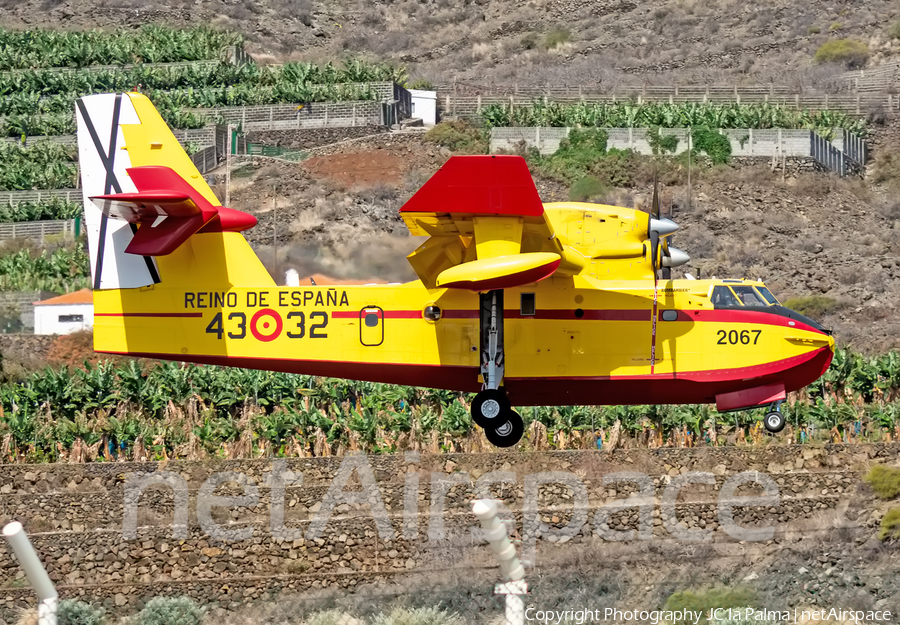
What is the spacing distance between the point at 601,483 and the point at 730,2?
7304cm

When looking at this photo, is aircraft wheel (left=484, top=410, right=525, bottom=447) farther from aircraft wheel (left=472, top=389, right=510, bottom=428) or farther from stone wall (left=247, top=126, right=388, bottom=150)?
stone wall (left=247, top=126, right=388, bottom=150)

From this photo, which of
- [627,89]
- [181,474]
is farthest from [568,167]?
[181,474]

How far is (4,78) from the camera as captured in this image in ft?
261

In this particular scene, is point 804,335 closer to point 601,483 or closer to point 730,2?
point 601,483

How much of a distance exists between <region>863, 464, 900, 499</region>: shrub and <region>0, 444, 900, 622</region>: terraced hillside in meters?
0.35

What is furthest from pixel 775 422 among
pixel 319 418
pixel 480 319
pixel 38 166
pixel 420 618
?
pixel 38 166

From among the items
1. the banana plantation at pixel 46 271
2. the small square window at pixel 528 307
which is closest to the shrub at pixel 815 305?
the small square window at pixel 528 307

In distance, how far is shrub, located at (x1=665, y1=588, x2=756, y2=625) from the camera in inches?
1182

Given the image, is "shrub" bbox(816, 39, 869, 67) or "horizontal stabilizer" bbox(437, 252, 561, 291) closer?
"horizontal stabilizer" bbox(437, 252, 561, 291)

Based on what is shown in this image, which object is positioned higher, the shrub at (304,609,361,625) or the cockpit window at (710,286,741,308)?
the cockpit window at (710,286,741,308)

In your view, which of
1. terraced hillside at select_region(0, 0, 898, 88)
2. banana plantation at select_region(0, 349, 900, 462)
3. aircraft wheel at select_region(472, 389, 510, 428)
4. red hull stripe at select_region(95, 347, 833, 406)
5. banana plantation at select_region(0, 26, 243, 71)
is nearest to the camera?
aircraft wheel at select_region(472, 389, 510, 428)

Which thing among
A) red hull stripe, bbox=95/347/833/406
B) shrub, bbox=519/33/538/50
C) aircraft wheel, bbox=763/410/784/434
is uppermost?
shrub, bbox=519/33/538/50

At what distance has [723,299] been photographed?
22.9 m

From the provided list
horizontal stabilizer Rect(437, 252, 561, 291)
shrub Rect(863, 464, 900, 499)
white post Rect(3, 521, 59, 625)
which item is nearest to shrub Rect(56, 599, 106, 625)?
horizontal stabilizer Rect(437, 252, 561, 291)
